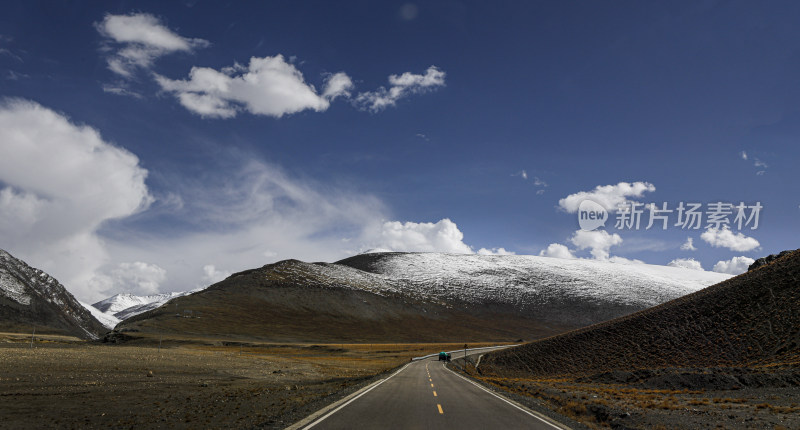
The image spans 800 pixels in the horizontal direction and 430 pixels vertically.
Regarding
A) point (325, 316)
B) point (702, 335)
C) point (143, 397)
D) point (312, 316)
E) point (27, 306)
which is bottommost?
point (143, 397)

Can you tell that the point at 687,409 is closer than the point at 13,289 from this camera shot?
Yes

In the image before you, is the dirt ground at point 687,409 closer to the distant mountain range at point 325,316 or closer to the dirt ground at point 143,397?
the dirt ground at point 143,397

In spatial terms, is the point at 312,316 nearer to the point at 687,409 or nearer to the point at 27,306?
the point at 27,306

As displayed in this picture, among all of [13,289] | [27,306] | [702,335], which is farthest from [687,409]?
[13,289]

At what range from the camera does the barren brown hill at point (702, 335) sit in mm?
40000

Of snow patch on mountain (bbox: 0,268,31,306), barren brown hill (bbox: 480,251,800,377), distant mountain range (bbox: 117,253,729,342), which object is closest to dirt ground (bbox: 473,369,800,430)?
barren brown hill (bbox: 480,251,800,377)

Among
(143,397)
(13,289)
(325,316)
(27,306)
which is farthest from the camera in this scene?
(13,289)

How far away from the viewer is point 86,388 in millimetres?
25188

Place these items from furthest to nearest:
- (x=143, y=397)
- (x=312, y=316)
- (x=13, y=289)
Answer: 1. (x=13, y=289)
2. (x=312, y=316)
3. (x=143, y=397)

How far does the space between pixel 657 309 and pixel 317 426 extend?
2217 inches

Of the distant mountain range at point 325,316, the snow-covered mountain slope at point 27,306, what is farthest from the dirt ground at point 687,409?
the snow-covered mountain slope at point 27,306

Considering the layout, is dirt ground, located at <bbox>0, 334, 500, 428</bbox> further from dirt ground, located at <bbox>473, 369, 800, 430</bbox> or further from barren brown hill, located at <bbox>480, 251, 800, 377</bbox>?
barren brown hill, located at <bbox>480, 251, 800, 377</bbox>

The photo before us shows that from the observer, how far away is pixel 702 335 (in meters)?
46.6

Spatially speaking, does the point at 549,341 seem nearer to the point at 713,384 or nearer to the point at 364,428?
the point at 713,384
